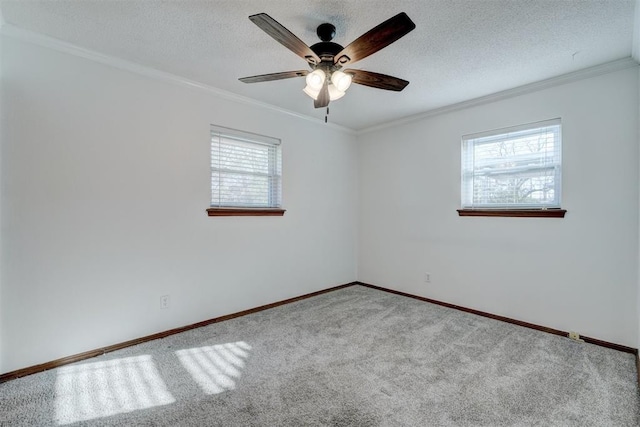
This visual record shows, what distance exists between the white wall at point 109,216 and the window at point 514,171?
2.28 meters

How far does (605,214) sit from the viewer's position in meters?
2.51

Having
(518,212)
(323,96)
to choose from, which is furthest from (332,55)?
(518,212)

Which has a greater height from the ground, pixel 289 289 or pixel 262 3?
pixel 262 3

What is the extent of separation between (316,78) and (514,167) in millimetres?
2341

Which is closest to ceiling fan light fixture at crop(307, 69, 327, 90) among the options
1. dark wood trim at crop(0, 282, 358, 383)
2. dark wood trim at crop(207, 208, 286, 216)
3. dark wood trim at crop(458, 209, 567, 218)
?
dark wood trim at crop(207, 208, 286, 216)

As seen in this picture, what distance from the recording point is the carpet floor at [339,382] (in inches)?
65.6

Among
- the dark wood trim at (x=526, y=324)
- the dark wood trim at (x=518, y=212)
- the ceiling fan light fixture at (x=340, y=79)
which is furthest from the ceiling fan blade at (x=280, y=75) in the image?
the dark wood trim at (x=526, y=324)

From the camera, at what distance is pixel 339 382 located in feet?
6.51

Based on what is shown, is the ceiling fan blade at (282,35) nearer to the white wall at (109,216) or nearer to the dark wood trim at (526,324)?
the white wall at (109,216)

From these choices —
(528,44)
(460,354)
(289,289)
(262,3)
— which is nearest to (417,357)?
(460,354)

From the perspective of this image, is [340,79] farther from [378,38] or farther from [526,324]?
[526,324]

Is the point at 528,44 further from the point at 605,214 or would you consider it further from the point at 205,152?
the point at 205,152

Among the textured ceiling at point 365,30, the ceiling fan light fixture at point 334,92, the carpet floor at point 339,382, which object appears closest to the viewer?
the carpet floor at point 339,382

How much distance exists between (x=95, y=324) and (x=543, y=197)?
13.4 feet
